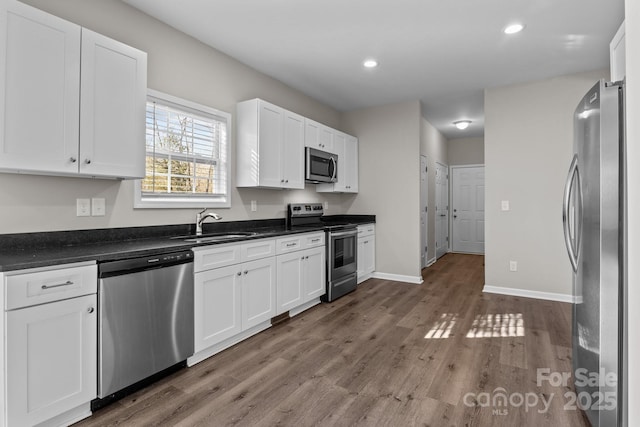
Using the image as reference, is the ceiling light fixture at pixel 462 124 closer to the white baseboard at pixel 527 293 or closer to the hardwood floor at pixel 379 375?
the white baseboard at pixel 527 293

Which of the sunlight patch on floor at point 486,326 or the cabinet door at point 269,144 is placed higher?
the cabinet door at point 269,144

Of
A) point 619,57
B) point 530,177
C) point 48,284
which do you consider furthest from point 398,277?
point 48,284

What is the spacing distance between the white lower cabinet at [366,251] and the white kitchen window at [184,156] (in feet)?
7.06

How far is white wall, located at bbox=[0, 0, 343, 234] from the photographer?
6.84 feet

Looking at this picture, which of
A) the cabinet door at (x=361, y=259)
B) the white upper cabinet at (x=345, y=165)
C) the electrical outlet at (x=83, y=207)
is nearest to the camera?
the electrical outlet at (x=83, y=207)

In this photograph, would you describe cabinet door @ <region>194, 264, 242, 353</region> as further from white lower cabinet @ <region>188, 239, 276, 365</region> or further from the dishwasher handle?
the dishwasher handle

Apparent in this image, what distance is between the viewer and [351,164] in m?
5.29

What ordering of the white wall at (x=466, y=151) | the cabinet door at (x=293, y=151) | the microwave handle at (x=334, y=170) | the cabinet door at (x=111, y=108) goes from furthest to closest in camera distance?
the white wall at (x=466, y=151) < the microwave handle at (x=334, y=170) < the cabinet door at (x=293, y=151) < the cabinet door at (x=111, y=108)

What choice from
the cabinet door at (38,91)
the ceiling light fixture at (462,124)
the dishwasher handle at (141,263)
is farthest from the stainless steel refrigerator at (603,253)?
the ceiling light fixture at (462,124)

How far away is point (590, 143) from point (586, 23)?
1.89 metres

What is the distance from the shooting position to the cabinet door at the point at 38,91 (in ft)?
5.70

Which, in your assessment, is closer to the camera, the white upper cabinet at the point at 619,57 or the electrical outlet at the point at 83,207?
the white upper cabinet at the point at 619,57

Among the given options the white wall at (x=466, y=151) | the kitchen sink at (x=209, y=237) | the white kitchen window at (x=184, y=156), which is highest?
the white wall at (x=466, y=151)

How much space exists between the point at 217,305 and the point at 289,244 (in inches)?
40.1
